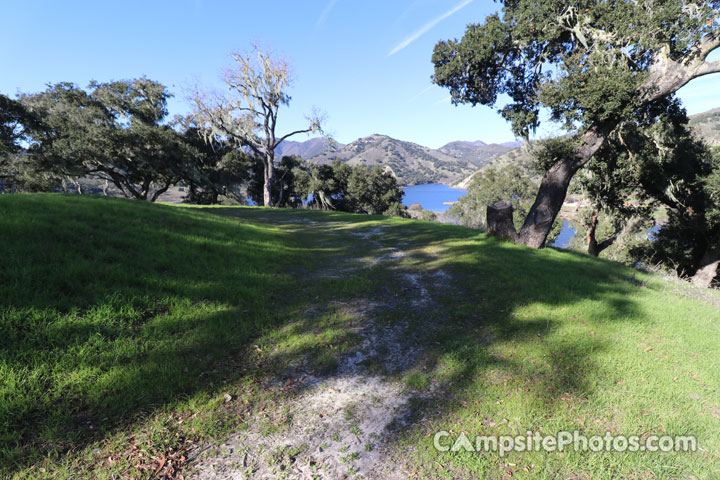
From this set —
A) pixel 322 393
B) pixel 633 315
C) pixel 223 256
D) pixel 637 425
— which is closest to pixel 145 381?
pixel 322 393

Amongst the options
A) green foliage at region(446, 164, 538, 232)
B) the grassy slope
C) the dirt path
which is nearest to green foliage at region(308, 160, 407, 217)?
green foliage at region(446, 164, 538, 232)

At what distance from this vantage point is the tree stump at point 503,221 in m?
10.2

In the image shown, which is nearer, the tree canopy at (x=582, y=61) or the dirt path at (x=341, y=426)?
the dirt path at (x=341, y=426)

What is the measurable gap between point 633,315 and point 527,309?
192 cm

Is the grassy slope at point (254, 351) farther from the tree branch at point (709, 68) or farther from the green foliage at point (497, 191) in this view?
the green foliage at point (497, 191)

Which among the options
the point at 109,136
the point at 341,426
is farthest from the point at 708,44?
the point at 109,136

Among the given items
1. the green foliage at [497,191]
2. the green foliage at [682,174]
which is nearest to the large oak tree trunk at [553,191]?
the green foliage at [682,174]

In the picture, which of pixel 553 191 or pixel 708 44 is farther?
pixel 553 191

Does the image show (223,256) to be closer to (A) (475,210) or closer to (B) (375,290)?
(B) (375,290)

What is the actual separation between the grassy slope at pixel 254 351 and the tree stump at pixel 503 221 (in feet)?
11.5

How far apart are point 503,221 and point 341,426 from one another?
379 inches

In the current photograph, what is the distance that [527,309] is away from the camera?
207 inches

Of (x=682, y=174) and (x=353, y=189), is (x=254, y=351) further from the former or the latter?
(x=353, y=189)

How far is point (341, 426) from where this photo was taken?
2768 mm
